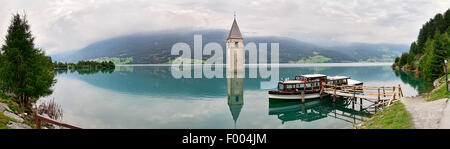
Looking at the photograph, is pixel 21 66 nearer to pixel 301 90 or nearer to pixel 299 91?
pixel 299 91

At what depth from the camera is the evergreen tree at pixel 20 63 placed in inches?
624

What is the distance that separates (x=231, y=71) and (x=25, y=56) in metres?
64.2

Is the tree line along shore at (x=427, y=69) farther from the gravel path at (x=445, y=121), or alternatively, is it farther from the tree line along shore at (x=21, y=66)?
the tree line along shore at (x=21, y=66)

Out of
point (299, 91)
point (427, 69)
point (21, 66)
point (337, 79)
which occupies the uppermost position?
point (21, 66)

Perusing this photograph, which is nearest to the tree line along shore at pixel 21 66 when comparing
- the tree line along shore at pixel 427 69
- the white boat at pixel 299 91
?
the white boat at pixel 299 91

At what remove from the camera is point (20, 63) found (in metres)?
16.2

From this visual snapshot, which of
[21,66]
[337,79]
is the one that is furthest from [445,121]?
[21,66]

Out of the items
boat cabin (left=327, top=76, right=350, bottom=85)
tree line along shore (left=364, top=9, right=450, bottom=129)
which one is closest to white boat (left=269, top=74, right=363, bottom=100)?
boat cabin (left=327, top=76, right=350, bottom=85)

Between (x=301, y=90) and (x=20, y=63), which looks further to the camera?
(x=301, y=90)

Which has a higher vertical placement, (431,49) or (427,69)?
(431,49)
